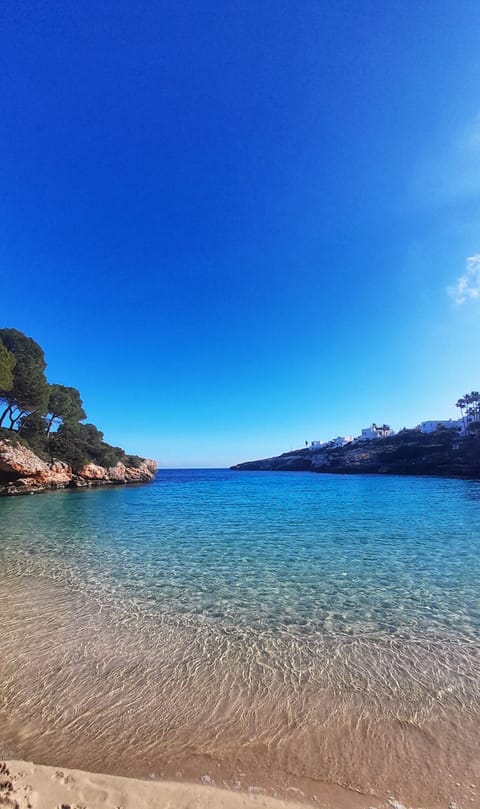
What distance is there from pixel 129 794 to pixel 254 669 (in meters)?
2.60

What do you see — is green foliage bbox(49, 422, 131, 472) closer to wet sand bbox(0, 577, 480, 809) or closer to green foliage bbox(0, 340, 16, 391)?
green foliage bbox(0, 340, 16, 391)

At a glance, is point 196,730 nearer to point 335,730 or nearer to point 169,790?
point 169,790

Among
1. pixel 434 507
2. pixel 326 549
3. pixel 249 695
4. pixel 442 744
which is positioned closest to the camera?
pixel 442 744

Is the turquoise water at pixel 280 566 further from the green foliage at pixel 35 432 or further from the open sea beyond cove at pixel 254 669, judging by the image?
the green foliage at pixel 35 432

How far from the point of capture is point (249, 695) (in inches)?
165

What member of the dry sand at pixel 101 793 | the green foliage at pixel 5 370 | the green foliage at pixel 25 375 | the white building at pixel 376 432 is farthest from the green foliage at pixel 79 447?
the white building at pixel 376 432

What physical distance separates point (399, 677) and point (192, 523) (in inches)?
543

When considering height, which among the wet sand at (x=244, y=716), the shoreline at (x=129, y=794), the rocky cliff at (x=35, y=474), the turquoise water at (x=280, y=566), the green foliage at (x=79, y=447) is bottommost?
the turquoise water at (x=280, y=566)

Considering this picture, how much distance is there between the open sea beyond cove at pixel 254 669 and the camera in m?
3.08

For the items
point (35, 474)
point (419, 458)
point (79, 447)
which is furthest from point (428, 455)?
point (35, 474)

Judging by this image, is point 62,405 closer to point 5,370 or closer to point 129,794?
point 5,370

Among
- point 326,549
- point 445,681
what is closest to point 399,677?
point 445,681

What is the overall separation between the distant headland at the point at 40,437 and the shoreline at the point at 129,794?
121 feet

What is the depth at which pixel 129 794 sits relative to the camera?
2.56m
